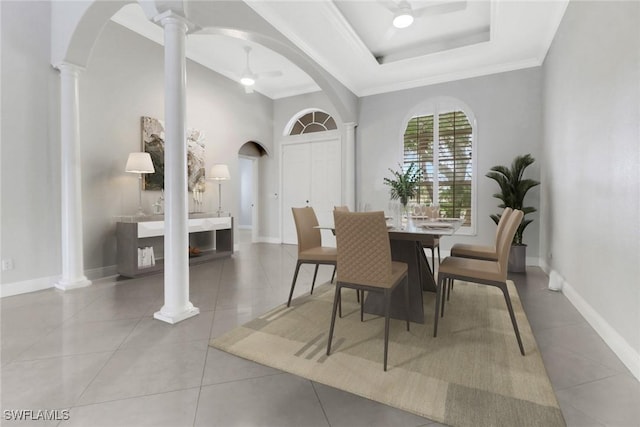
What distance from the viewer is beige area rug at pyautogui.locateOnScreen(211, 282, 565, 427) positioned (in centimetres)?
145

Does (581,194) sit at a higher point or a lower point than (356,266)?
higher

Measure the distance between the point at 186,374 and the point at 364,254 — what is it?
4.12 ft

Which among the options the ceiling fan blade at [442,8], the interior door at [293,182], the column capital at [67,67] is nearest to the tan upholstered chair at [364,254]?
the ceiling fan blade at [442,8]

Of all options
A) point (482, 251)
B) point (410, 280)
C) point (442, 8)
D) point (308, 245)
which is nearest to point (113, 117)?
point (308, 245)

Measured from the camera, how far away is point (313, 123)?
6.73m

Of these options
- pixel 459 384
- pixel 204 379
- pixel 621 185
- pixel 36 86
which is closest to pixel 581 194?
pixel 621 185

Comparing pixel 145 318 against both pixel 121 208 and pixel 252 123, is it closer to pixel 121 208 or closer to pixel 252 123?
pixel 121 208

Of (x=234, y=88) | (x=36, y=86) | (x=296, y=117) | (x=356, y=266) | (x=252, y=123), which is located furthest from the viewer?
(x=296, y=117)

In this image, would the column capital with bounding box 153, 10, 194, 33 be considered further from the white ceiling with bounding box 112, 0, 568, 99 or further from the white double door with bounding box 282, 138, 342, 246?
the white double door with bounding box 282, 138, 342, 246

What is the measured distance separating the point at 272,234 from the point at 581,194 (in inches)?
221

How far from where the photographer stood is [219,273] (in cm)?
414

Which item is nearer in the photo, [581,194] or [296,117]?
[581,194]

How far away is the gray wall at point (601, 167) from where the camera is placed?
1.87 m

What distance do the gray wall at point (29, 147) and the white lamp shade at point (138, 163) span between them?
71cm
